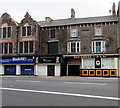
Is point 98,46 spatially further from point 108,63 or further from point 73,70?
point 73,70

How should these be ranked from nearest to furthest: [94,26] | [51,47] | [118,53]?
[118,53]
[94,26]
[51,47]

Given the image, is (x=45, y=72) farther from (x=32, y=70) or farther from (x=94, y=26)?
(x=94, y=26)

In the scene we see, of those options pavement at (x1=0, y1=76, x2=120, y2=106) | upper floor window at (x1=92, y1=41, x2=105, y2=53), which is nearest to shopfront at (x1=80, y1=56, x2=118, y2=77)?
upper floor window at (x1=92, y1=41, x2=105, y2=53)

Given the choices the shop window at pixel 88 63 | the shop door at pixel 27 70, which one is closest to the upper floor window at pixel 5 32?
the shop door at pixel 27 70

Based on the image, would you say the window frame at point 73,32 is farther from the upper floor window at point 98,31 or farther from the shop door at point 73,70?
the shop door at point 73,70

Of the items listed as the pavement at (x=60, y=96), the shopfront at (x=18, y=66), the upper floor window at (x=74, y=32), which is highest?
the upper floor window at (x=74, y=32)

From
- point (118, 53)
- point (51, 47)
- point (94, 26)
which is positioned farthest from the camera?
point (51, 47)

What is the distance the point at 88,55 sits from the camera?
79.6ft

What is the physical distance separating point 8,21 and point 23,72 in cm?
950

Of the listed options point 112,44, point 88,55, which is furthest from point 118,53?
point 88,55

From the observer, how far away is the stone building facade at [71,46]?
2435 centimetres

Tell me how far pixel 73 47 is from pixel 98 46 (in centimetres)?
400

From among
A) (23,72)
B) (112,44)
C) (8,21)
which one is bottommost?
(23,72)

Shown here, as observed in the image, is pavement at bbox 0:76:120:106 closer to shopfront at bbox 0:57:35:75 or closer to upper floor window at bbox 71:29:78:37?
shopfront at bbox 0:57:35:75
